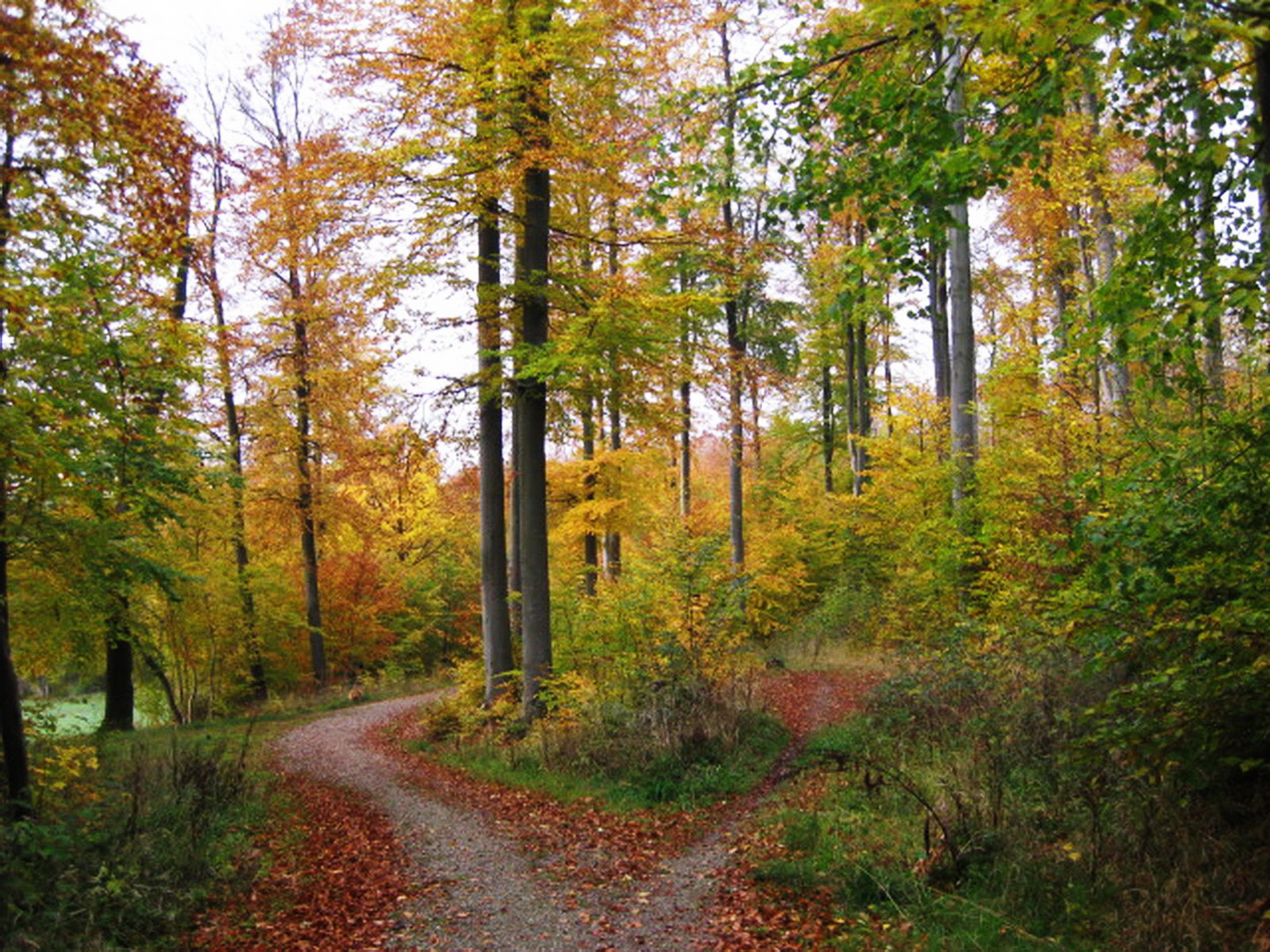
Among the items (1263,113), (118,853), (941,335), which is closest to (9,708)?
(118,853)

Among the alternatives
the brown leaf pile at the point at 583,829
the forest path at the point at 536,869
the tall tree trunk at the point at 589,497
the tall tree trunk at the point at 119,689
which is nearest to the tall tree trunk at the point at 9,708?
the forest path at the point at 536,869

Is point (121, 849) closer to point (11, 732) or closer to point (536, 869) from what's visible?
point (11, 732)

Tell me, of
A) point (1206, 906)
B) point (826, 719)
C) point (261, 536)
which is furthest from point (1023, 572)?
point (261, 536)

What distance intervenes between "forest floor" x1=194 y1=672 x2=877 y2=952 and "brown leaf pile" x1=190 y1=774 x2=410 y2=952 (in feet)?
0.05

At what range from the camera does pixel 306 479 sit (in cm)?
1922

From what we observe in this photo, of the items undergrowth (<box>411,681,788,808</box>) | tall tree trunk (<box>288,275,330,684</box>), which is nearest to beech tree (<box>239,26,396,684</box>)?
tall tree trunk (<box>288,275,330,684</box>)

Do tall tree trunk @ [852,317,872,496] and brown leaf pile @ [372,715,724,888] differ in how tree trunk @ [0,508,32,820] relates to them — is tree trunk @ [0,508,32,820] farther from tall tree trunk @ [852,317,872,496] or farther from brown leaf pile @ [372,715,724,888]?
tall tree trunk @ [852,317,872,496]

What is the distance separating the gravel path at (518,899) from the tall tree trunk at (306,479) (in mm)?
12583

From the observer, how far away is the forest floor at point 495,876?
5.32m

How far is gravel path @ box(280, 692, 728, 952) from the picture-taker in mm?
5270

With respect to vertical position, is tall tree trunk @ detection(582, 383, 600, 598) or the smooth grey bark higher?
the smooth grey bark

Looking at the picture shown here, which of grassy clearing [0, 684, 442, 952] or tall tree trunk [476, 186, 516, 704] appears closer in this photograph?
grassy clearing [0, 684, 442, 952]

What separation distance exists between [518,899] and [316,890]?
1.66 meters

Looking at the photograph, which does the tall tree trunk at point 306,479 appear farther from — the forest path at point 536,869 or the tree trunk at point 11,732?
the tree trunk at point 11,732
